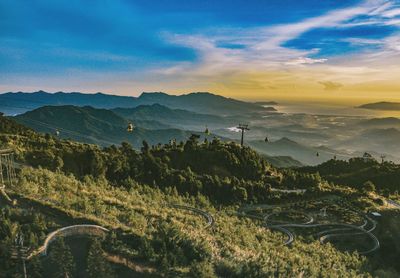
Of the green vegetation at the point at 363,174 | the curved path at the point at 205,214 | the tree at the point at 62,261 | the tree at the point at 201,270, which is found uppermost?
A: the tree at the point at 62,261

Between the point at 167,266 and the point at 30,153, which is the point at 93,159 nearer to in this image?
the point at 30,153

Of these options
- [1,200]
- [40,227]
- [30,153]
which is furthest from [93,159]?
[40,227]

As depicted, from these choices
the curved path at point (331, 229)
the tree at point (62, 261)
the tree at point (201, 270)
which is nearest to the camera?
the tree at point (62, 261)

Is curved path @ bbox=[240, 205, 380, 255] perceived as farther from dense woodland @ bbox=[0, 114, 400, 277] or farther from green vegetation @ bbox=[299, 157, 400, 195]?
green vegetation @ bbox=[299, 157, 400, 195]

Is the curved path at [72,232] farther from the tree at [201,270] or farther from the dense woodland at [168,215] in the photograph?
the tree at [201,270]

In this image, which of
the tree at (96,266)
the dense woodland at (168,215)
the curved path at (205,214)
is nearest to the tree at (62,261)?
the dense woodland at (168,215)
